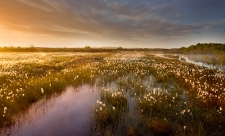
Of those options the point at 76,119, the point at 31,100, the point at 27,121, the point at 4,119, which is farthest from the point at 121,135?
the point at 31,100

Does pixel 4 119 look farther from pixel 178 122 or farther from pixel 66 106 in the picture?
pixel 178 122

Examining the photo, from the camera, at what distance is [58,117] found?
26.2 ft

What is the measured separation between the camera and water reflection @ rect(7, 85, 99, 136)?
6.71 meters

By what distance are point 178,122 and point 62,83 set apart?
8812 millimetres

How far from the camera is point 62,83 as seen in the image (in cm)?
1352

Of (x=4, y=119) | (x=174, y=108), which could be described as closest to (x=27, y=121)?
(x=4, y=119)

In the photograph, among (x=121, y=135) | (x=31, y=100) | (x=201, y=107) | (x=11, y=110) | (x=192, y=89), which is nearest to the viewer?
(x=121, y=135)

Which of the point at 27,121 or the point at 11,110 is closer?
the point at 27,121

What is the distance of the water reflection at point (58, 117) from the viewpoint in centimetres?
671

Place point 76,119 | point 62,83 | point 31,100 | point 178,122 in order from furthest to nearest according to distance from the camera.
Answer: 1. point 62,83
2. point 31,100
3. point 76,119
4. point 178,122

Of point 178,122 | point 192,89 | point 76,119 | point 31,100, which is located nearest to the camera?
point 178,122

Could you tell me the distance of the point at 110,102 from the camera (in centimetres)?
948

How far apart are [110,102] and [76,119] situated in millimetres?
2218

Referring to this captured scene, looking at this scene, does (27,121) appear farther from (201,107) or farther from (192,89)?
(192,89)
